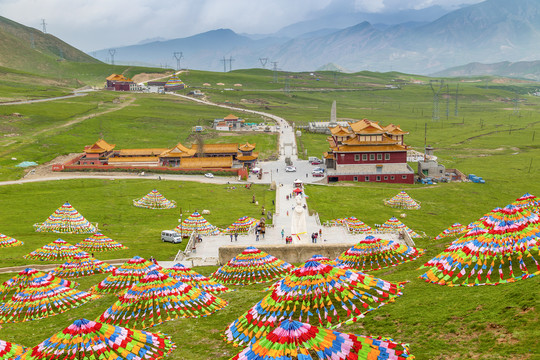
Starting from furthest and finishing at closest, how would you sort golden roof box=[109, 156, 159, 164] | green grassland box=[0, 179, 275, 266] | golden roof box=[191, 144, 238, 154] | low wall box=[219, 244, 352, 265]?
golden roof box=[191, 144, 238, 154], golden roof box=[109, 156, 159, 164], green grassland box=[0, 179, 275, 266], low wall box=[219, 244, 352, 265]

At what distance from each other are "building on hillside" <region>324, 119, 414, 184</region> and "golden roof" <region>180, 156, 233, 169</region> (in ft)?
67.5

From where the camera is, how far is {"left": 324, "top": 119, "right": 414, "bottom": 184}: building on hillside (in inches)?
3957

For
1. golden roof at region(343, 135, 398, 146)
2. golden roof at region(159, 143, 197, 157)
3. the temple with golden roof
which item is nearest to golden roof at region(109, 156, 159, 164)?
the temple with golden roof

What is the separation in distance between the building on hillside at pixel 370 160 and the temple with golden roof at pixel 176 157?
19.5m

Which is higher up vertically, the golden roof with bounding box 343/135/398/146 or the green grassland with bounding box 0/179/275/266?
the golden roof with bounding box 343/135/398/146

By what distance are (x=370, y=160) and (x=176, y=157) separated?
39.2 metres

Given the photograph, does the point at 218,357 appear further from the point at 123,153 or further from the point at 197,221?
the point at 123,153

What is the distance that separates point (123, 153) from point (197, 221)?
58.3 meters

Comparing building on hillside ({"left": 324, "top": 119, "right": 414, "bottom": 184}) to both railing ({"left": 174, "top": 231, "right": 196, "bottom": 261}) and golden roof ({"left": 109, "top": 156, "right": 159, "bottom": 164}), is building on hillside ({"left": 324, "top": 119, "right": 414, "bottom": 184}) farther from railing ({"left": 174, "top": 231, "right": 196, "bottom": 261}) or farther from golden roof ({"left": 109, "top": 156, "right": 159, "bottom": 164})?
railing ({"left": 174, "top": 231, "right": 196, "bottom": 261})

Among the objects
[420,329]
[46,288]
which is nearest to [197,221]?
[46,288]

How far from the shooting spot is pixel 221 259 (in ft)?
152

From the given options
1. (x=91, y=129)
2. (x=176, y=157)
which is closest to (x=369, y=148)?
(x=176, y=157)

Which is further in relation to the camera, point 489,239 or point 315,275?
point 489,239

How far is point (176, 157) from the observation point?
110188 mm
